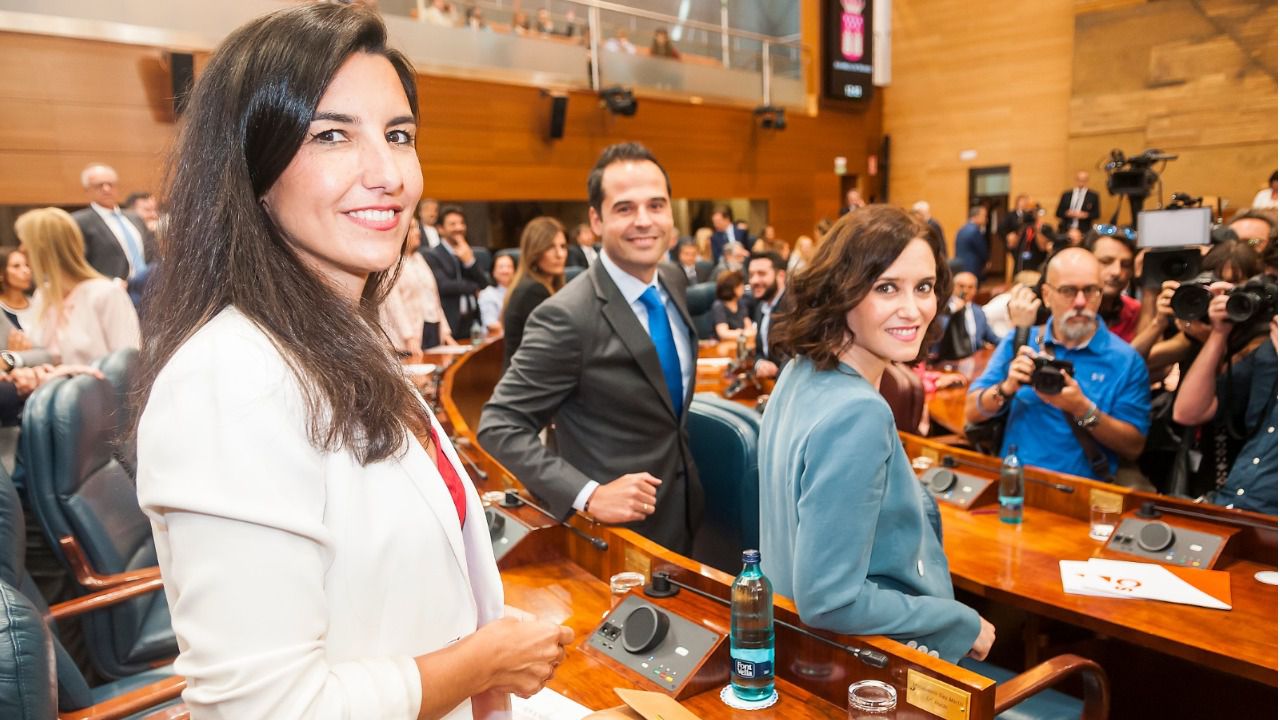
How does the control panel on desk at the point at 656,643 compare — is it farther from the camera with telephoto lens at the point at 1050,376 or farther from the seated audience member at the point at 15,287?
the seated audience member at the point at 15,287

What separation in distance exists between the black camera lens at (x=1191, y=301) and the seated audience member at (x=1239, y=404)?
21 mm

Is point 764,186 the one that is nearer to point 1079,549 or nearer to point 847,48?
point 847,48

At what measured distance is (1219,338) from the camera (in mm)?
2621

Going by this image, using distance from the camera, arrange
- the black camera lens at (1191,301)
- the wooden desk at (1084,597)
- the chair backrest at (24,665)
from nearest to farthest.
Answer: the chair backrest at (24,665) → the wooden desk at (1084,597) → the black camera lens at (1191,301)

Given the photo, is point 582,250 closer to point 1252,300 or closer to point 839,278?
point 1252,300

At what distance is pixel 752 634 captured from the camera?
1.48 m

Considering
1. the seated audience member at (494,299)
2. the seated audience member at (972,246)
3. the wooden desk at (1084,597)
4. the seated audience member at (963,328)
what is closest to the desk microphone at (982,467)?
the wooden desk at (1084,597)

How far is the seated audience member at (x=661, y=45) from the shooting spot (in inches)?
442

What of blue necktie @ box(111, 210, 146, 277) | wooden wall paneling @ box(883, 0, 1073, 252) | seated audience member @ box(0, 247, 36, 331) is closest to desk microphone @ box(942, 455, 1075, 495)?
seated audience member @ box(0, 247, 36, 331)

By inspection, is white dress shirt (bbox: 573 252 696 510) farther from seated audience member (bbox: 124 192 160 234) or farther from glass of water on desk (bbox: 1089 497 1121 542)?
seated audience member (bbox: 124 192 160 234)

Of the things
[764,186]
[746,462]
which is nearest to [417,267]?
[746,462]

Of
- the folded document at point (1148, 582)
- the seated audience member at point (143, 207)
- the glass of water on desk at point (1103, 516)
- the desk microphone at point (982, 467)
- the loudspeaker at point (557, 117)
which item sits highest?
the loudspeaker at point (557, 117)

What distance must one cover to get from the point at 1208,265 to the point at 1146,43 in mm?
10090

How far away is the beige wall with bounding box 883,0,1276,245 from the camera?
10578 millimetres
